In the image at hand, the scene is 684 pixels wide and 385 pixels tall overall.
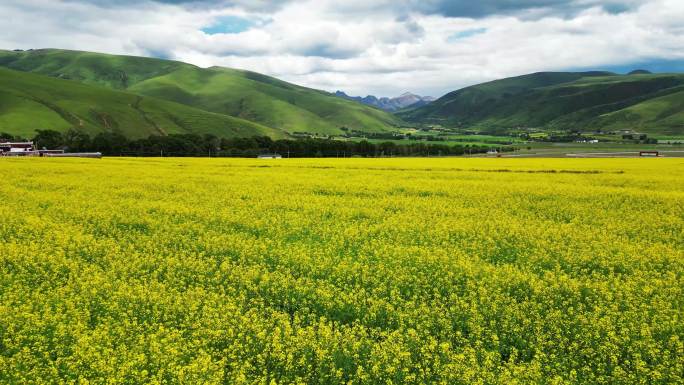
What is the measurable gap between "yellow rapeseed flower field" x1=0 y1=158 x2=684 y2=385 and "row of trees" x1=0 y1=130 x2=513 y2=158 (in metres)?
98.8

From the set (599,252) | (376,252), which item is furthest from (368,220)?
(599,252)

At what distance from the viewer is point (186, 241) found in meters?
14.4

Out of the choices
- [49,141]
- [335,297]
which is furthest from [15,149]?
[335,297]

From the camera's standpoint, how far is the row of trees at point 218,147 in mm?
112312

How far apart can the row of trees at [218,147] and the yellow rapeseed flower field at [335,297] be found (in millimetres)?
98787

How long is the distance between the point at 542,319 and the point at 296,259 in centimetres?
646

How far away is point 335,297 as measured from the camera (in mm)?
9977

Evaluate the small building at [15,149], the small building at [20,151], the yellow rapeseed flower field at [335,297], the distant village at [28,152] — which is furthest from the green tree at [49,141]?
the yellow rapeseed flower field at [335,297]

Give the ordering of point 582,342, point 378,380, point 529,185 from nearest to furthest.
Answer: point 378,380 < point 582,342 < point 529,185

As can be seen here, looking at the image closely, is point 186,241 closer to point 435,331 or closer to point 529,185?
point 435,331

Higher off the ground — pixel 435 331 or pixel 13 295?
pixel 13 295

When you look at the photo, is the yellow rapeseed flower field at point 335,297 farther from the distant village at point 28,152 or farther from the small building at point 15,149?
the small building at point 15,149

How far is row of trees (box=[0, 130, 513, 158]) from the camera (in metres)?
112

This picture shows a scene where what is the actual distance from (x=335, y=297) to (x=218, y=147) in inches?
5416
